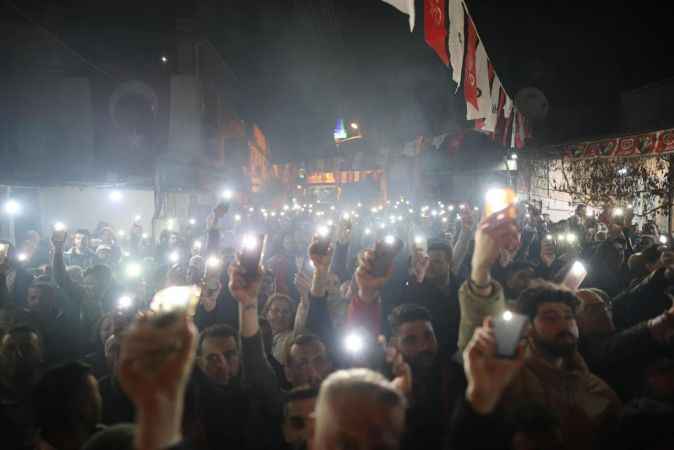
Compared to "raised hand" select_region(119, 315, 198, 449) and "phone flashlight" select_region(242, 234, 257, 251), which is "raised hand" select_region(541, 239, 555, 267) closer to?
"phone flashlight" select_region(242, 234, 257, 251)

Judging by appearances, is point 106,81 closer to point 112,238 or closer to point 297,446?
point 112,238

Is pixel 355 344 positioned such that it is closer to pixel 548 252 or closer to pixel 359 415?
pixel 359 415

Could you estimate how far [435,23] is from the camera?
20.3 ft

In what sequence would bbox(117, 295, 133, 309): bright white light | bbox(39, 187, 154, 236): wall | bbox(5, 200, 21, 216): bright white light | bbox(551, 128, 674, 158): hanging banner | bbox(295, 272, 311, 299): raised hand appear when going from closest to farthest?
bbox(117, 295, 133, 309): bright white light, bbox(295, 272, 311, 299): raised hand, bbox(5, 200, 21, 216): bright white light, bbox(551, 128, 674, 158): hanging banner, bbox(39, 187, 154, 236): wall

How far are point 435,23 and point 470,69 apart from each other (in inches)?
85.1

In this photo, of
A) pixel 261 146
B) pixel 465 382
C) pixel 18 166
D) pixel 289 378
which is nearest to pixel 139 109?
pixel 18 166

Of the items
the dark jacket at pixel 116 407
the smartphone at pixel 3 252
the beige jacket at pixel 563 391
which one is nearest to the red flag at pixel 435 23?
the beige jacket at pixel 563 391

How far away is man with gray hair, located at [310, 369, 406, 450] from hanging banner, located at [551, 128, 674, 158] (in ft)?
54.6

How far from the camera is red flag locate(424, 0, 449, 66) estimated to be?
6.07 metres

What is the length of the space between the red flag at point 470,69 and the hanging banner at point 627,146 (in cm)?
998

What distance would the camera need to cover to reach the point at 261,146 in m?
45.2

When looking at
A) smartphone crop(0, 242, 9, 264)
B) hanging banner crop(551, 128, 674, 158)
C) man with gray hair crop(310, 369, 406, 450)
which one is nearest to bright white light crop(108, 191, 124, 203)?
smartphone crop(0, 242, 9, 264)

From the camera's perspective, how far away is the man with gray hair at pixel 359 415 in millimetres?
1897

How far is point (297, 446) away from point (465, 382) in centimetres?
106
